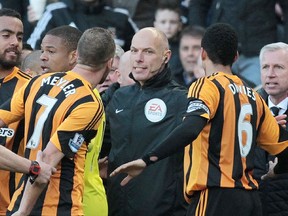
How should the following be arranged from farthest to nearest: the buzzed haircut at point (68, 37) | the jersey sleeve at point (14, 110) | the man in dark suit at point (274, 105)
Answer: the man in dark suit at point (274, 105), the buzzed haircut at point (68, 37), the jersey sleeve at point (14, 110)

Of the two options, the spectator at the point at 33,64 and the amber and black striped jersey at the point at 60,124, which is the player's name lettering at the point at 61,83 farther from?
the spectator at the point at 33,64

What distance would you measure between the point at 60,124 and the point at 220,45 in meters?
1.40

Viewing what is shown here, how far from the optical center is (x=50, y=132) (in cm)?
715

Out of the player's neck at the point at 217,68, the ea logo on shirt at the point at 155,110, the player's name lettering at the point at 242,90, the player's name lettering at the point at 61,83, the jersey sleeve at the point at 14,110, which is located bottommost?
the ea logo on shirt at the point at 155,110

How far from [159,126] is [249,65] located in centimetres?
330

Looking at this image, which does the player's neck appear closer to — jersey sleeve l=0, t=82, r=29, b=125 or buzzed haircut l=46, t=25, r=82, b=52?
buzzed haircut l=46, t=25, r=82, b=52

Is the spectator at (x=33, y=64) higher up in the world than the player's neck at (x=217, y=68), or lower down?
lower down

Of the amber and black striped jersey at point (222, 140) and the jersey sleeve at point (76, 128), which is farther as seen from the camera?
the amber and black striped jersey at point (222, 140)

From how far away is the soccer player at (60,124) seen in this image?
703cm

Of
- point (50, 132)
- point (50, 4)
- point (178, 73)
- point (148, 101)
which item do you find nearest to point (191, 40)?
point (178, 73)

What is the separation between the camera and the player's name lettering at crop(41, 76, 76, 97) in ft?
23.5

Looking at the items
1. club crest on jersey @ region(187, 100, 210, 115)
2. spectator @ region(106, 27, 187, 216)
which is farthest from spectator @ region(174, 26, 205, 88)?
club crest on jersey @ region(187, 100, 210, 115)

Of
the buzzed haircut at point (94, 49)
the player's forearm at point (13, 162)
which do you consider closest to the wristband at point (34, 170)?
the player's forearm at point (13, 162)

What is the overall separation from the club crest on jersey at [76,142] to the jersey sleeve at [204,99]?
81cm
